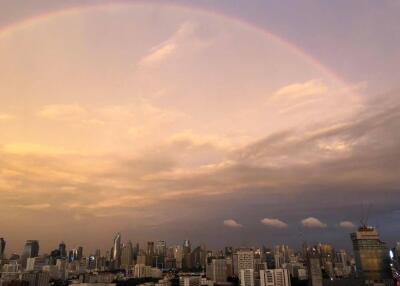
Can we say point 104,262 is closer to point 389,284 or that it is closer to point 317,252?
point 317,252

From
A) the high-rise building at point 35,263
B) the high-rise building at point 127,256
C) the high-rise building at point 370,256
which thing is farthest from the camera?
the high-rise building at point 127,256

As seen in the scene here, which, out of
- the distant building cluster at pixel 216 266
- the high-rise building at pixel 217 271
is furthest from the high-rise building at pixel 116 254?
the high-rise building at pixel 217 271

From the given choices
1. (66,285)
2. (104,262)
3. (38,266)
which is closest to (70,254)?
(104,262)

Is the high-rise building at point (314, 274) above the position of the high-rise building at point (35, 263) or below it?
below

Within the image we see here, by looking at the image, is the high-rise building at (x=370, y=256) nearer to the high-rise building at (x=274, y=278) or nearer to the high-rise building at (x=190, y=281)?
the high-rise building at (x=274, y=278)

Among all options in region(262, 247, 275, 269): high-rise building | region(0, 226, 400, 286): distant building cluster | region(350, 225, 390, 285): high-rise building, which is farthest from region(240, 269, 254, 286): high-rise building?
region(262, 247, 275, 269): high-rise building

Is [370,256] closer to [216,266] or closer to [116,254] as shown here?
[216,266]

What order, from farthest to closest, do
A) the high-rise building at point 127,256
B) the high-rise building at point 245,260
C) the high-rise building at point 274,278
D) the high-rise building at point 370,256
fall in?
the high-rise building at point 127,256, the high-rise building at point 245,260, the high-rise building at point 370,256, the high-rise building at point 274,278

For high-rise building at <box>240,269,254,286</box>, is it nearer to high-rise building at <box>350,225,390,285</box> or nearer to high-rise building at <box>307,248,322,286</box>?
high-rise building at <box>307,248,322,286</box>
